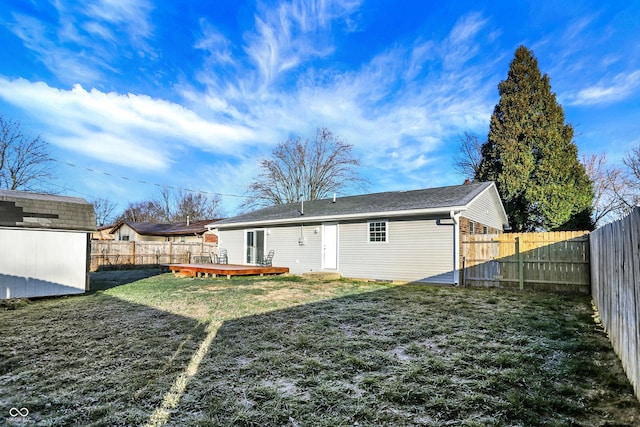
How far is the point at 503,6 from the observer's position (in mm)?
10648

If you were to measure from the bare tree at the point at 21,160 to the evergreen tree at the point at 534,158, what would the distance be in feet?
93.3

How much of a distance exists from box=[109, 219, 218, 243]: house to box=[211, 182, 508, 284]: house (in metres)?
10.2

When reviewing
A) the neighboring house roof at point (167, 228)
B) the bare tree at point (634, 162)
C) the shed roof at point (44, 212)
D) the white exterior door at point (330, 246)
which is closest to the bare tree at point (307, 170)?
the neighboring house roof at point (167, 228)

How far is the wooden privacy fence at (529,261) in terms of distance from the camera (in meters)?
8.43

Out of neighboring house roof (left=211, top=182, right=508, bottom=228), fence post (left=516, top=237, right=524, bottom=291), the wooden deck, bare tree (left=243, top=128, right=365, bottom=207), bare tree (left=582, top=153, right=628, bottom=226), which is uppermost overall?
bare tree (left=243, top=128, right=365, bottom=207)

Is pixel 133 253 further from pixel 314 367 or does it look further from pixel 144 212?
pixel 144 212

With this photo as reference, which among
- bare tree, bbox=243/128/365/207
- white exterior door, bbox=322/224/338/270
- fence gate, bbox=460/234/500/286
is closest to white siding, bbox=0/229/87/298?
white exterior door, bbox=322/224/338/270

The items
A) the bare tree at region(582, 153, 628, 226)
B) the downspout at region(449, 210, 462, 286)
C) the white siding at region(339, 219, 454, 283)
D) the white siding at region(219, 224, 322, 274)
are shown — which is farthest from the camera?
the bare tree at region(582, 153, 628, 226)

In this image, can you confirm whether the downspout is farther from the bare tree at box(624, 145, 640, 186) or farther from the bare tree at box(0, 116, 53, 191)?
the bare tree at box(0, 116, 53, 191)

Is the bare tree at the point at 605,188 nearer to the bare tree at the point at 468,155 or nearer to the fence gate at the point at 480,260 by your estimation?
the bare tree at the point at 468,155

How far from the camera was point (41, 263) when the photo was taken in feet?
26.6

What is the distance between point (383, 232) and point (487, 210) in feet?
15.9

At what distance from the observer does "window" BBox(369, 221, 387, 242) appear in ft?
37.6

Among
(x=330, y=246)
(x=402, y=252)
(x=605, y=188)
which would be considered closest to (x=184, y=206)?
(x=330, y=246)
